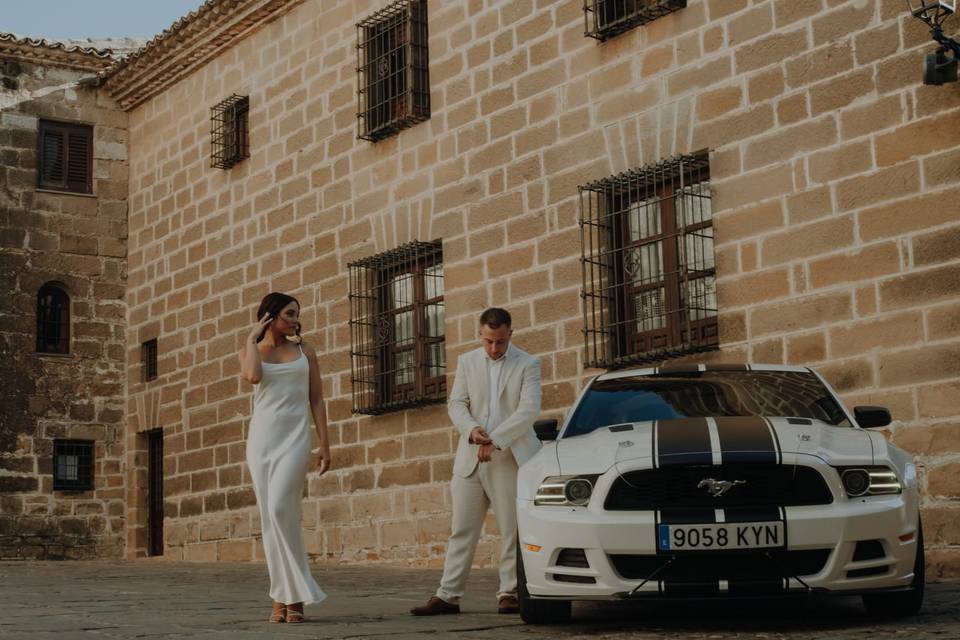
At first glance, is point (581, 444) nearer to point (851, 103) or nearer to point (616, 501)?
point (616, 501)

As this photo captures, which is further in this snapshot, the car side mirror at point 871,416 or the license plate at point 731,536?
the car side mirror at point 871,416

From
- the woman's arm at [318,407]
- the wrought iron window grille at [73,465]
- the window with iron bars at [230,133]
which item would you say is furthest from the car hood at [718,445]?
the wrought iron window grille at [73,465]

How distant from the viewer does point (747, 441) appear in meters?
6.21

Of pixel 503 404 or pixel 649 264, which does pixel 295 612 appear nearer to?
pixel 503 404

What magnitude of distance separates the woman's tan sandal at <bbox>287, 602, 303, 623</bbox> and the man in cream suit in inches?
27.6

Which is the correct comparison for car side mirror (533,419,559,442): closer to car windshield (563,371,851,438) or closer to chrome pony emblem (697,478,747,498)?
car windshield (563,371,851,438)

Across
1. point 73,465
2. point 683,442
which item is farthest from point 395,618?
point 73,465

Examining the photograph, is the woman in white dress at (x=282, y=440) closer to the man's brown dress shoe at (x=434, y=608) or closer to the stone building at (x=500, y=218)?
the man's brown dress shoe at (x=434, y=608)

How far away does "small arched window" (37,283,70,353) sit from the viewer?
62.8ft

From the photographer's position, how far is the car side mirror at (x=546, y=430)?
23.4ft

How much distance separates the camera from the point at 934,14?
9.07 metres

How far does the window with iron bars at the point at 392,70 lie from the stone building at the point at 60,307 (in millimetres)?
6268

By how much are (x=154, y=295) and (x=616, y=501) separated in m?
13.6

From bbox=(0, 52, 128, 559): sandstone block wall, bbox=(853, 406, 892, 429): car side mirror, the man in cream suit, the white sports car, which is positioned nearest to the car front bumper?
the white sports car
